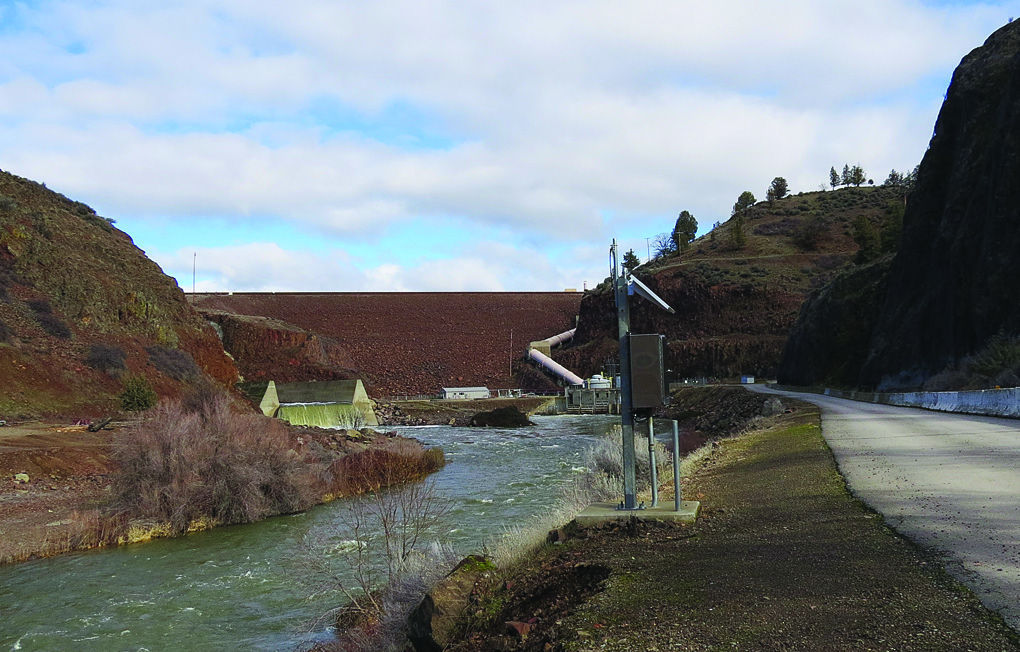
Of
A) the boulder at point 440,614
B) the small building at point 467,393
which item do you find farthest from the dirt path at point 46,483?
the small building at point 467,393

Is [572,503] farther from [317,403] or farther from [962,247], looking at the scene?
[317,403]

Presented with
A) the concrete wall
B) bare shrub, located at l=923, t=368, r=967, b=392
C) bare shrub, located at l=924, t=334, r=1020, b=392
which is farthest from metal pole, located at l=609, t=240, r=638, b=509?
bare shrub, located at l=923, t=368, r=967, b=392

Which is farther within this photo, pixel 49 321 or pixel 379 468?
pixel 49 321

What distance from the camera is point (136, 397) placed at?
35.0 meters

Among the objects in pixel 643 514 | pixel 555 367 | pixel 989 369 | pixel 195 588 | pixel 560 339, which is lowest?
pixel 195 588

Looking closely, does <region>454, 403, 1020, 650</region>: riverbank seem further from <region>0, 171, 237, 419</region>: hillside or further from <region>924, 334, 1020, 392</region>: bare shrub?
<region>0, 171, 237, 419</region>: hillside

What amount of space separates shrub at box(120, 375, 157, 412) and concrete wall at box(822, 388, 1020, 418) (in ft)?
97.7

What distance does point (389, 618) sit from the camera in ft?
28.8

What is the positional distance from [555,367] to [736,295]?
21620 mm

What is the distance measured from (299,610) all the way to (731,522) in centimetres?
660

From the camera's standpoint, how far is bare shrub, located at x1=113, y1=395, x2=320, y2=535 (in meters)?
19.2

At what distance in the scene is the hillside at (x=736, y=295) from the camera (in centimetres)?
8712

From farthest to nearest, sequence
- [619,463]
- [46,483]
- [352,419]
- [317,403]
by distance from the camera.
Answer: [317,403] < [352,419] < [46,483] < [619,463]

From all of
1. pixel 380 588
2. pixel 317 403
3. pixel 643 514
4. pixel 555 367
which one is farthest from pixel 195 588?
pixel 555 367
